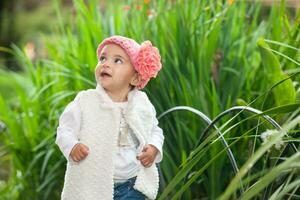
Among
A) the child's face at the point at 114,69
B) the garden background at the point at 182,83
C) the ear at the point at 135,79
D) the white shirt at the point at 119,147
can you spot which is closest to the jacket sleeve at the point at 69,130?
the white shirt at the point at 119,147

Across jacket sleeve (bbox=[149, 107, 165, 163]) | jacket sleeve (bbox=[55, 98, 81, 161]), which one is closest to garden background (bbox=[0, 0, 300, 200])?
jacket sleeve (bbox=[149, 107, 165, 163])

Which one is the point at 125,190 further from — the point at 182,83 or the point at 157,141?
the point at 182,83

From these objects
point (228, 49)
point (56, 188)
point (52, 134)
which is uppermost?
point (228, 49)

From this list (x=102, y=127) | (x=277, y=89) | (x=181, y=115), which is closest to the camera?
(x=102, y=127)

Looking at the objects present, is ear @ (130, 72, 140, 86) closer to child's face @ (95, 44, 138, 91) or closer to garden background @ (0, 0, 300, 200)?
child's face @ (95, 44, 138, 91)

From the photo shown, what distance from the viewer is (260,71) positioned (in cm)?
462

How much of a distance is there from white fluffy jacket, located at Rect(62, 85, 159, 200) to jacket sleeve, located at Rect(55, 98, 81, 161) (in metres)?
0.02

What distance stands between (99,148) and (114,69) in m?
0.33

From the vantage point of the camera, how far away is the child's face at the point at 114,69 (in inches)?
120

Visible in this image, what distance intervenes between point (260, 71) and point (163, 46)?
623mm

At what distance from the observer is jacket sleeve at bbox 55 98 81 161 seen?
9.69ft

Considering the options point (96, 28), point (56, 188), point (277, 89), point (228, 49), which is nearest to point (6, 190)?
→ point (56, 188)

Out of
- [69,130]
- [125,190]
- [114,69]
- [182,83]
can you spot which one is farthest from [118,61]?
[182,83]

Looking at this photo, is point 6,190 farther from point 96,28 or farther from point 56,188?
point 96,28
